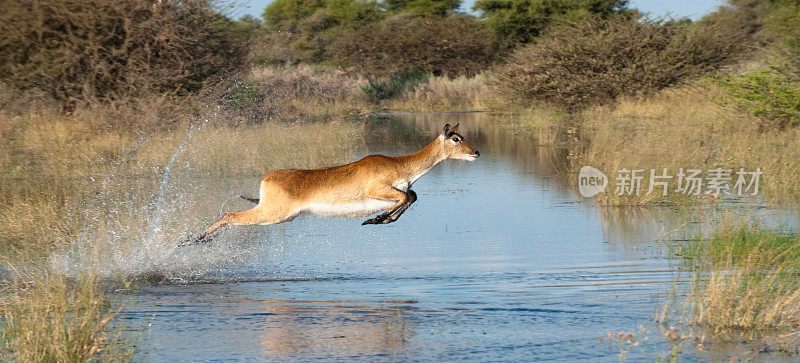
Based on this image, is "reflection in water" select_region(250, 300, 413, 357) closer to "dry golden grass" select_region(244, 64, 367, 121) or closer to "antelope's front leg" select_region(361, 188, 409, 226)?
"antelope's front leg" select_region(361, 188, 409, 226)

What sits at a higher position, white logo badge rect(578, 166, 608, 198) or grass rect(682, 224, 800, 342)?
white logo badge rect(578, 166, 608, 198)

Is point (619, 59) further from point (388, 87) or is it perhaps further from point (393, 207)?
point (393, 207)

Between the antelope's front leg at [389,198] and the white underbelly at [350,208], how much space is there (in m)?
0.06

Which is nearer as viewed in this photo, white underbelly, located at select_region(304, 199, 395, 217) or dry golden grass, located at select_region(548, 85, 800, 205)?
white underbelly, located at select_region(304, 199, 395, 217)

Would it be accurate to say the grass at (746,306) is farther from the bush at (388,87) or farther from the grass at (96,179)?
the bush at (388,87)

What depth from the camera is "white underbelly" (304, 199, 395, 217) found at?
9055 millimetres

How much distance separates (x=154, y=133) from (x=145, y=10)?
3.66m

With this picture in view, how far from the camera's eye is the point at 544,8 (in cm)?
5578

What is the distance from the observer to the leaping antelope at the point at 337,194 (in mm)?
9055

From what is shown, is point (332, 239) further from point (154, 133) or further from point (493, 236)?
point (154, 133)

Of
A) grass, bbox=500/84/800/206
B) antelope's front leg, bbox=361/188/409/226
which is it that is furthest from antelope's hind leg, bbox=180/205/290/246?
grass, bbox=500/84/800/206

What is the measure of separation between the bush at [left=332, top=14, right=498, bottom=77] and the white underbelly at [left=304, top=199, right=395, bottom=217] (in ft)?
143

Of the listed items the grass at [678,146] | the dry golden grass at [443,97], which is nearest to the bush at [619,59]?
the grass at [678,146]

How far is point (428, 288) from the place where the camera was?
25.9 ft
